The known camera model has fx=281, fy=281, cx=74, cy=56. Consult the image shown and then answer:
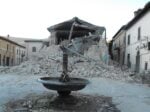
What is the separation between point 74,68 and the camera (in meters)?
21.7

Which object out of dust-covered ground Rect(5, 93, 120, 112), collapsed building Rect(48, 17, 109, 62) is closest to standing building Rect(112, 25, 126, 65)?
collapsed building Rect(48, 17, 109, 62)

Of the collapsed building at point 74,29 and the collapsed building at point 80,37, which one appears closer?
the collapsed building at point 80,37

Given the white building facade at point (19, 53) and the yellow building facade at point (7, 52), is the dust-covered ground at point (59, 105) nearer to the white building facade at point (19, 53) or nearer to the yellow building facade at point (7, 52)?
the yellow building facade at point (7, 52)

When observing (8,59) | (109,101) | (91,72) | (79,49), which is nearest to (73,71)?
(91,72)

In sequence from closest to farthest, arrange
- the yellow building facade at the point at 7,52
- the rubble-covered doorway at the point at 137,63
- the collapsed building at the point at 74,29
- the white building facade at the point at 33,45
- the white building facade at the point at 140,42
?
the white building facade at the point at 140,42
the rubble-covered doorway at the point at 137,63
the collapsed building at the point at 74,29
the yellow building facade at the point at 7,52
the white building facade at the point at 33,45

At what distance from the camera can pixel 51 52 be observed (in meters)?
27.3

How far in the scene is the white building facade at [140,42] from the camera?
2181 centimetres

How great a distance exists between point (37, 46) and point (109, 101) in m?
50.1

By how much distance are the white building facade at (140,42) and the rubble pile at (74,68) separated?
1.88 meters

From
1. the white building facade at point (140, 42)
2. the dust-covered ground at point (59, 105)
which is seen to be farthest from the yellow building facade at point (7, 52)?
the dust-covered ground at point (59, 105)

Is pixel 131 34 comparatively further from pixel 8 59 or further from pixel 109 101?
pixel 8 59

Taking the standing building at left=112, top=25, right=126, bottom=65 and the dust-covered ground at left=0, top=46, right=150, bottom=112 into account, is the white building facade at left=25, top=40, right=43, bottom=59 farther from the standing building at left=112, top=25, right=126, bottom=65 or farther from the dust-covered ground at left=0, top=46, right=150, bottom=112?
the dust-covered ground at left=0, top=46, right=150, bottom=112

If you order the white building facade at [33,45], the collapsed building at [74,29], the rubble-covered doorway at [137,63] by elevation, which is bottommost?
the rubble-covered doorway at [137,63]

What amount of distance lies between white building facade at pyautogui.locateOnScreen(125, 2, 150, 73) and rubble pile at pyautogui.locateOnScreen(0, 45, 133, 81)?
188cm
